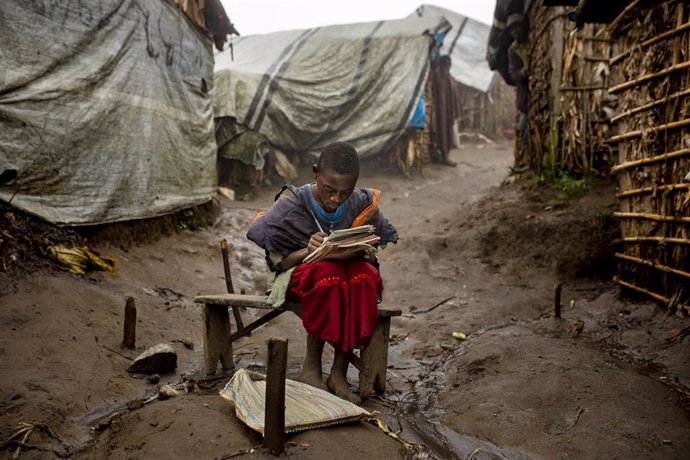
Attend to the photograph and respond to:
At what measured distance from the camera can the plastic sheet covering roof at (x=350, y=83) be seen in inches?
407

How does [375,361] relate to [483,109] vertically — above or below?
below

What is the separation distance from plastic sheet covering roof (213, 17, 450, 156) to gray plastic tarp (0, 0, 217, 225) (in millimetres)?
3908

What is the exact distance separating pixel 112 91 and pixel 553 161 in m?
4.63

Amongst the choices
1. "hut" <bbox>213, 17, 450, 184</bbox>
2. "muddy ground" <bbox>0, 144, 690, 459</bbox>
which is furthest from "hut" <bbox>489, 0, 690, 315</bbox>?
"hut" <bbox>213, 17, 450, 184</bbox>

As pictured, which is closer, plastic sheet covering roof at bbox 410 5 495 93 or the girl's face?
the girl's face

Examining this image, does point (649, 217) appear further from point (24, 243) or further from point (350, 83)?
point (350, 83)

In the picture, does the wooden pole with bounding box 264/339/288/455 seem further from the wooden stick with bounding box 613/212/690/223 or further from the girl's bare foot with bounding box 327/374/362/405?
the wooden stick with bounding box 613/212/690/223

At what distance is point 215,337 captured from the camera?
2.93m

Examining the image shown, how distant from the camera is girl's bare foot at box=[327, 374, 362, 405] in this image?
251cm

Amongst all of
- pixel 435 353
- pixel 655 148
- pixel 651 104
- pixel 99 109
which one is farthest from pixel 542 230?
pixel 99 109

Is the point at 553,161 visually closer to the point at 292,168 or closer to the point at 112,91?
the point at 112,91

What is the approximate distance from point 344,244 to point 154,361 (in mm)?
1429

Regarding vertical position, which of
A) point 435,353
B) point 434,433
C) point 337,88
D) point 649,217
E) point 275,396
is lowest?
point 435,353

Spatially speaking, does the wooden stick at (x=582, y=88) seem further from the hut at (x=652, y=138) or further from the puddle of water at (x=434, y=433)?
the puddle of water at (x=434, y=433)
